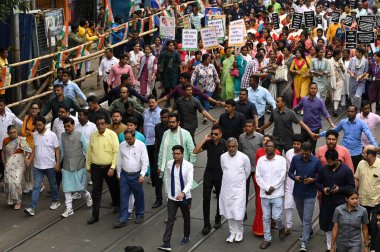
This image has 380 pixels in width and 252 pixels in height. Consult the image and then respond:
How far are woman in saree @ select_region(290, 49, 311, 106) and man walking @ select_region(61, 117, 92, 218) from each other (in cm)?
666

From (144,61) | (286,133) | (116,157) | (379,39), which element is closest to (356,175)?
(286,133)

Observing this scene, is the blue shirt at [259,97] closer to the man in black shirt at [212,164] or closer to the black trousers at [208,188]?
the man in black shirt at [212,164]

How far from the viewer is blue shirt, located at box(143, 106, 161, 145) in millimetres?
14953

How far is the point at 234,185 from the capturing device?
1282 cm

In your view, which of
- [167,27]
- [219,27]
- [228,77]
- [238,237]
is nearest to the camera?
[238,237]

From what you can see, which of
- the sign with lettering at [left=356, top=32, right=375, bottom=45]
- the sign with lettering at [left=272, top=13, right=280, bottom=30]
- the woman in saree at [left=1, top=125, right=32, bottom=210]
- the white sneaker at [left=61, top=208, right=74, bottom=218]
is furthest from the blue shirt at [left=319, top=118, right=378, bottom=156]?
the sign with lettering at [left=272, top=13, right=280, bottom=30]

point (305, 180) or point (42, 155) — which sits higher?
point (305, 180)

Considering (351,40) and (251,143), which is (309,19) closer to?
(351,40)

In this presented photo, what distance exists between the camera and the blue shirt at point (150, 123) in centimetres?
1495

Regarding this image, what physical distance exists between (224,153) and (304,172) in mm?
1212

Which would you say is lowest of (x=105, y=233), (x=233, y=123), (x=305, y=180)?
(x=105, y=233)

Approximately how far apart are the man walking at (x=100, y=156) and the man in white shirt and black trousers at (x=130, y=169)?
0.22 metres

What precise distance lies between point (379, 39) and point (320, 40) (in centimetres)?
187

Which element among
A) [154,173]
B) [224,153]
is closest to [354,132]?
[224,153]
